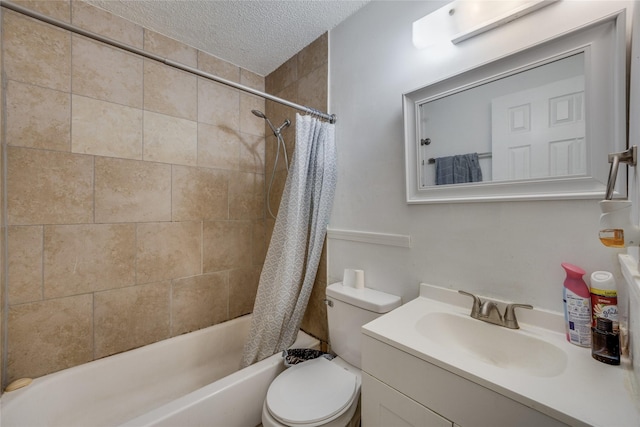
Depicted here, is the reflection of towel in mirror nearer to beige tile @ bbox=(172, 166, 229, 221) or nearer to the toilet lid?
the toilet lid

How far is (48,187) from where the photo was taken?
1.30 metres

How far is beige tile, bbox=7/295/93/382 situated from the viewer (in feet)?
4.05

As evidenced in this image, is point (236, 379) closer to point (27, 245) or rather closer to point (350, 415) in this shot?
point (350, 415)

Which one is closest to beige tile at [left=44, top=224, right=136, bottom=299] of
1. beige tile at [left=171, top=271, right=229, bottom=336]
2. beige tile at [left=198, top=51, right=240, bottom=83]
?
beige tile at [left=171, top=271, right=229, bottom=336]

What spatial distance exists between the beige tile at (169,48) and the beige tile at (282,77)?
1.82 ft

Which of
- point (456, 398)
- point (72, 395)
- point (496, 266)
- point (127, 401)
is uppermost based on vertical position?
point (496, 266)

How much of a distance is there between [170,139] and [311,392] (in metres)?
1.67

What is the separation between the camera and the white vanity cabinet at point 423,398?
0.59 meters

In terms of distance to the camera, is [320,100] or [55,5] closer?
[55,5]

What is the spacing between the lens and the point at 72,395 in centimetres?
129

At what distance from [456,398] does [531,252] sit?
57cm

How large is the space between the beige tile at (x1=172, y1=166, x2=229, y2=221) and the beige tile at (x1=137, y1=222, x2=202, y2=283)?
8 centimetres

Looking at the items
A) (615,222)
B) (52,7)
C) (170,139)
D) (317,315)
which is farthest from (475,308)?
(52,7)

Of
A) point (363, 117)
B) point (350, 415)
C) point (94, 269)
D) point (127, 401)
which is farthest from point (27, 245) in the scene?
point (363, 117)
